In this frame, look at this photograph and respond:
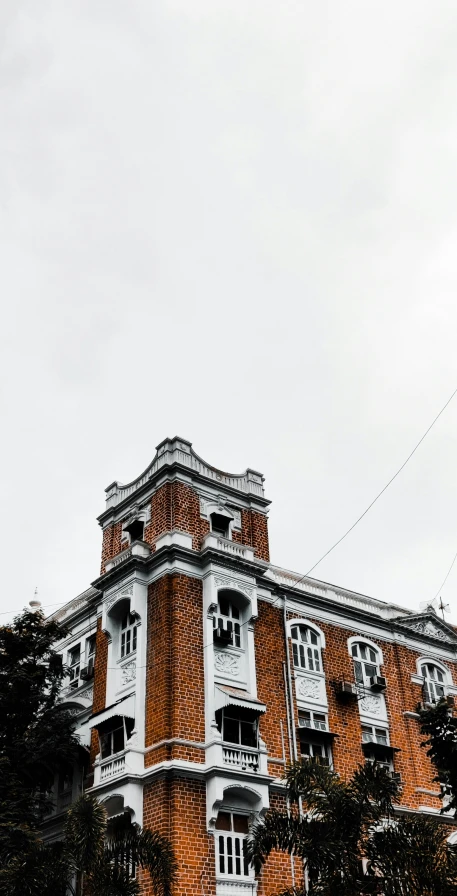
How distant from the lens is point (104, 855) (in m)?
20.7

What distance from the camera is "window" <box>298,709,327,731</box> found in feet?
99.0

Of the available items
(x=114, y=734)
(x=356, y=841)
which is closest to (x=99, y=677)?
(x=114, y=734)

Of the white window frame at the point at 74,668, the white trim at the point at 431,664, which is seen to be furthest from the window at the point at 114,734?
the white trim at the point at 431,664

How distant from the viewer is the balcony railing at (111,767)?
26.2 m

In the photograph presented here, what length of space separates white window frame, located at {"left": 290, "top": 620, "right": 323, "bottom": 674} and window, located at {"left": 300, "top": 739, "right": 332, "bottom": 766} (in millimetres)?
2542

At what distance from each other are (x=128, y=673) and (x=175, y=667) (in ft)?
7.41

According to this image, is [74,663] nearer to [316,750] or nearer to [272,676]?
[272,676]

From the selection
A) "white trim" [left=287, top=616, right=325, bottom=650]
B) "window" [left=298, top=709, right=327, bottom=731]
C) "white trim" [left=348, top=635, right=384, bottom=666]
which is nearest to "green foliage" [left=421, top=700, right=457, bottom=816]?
"window" [left=298, top=709, right=327, bottom=731]

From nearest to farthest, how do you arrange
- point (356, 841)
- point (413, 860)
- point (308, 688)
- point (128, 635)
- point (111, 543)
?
1. point (413, 860)
2. point (356, 841)
3. point (128, 635)
4. point (308, 688)
5. point (111, 543)

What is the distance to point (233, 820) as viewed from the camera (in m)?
26.0

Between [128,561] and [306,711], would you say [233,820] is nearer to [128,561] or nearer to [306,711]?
[306,711]

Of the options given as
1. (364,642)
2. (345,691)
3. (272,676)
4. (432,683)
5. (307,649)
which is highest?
(364,642)

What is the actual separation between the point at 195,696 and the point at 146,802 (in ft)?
11.0

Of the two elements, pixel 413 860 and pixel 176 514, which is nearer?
pixel 413 860
